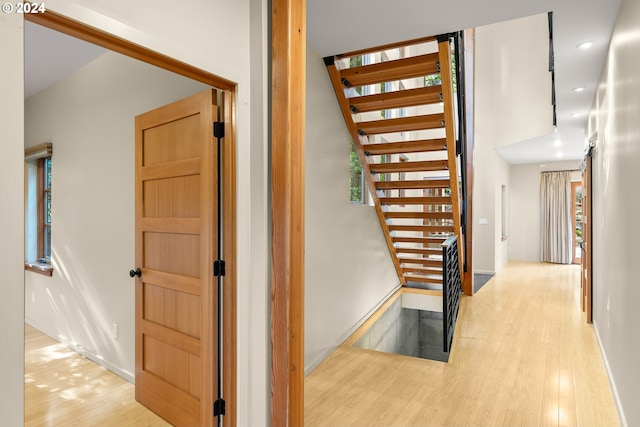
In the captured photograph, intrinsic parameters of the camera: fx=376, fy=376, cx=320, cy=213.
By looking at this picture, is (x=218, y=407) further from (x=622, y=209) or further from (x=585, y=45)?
(x=585, y=45)

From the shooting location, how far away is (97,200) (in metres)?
3.08

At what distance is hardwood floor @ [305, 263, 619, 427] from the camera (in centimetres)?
235

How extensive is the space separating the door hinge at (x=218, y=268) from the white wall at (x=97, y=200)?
Answer: 1.12 metres

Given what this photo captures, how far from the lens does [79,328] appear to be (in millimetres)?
3270

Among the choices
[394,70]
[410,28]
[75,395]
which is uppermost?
[410,28]

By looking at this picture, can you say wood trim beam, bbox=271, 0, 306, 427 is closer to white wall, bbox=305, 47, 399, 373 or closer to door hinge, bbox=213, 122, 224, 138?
door hinge, bbox=213, 122, 224, 138

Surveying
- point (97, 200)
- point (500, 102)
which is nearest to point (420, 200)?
point (97, 200)

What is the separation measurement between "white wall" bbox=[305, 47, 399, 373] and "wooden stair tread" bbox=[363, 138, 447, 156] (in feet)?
1.08

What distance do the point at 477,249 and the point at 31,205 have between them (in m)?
7.60

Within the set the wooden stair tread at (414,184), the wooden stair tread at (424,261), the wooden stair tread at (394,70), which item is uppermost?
the wooden stair tread at (394,70)

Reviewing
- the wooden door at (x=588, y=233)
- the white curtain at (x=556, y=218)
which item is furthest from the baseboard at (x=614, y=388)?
the white curtain at (x=556, y=218)

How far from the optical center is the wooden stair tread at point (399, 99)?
3.27 metres

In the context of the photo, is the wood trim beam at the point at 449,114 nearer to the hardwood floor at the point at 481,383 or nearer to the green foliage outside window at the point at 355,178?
the green foliage outside window at the point at 355,178

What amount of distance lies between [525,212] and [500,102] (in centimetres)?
369
